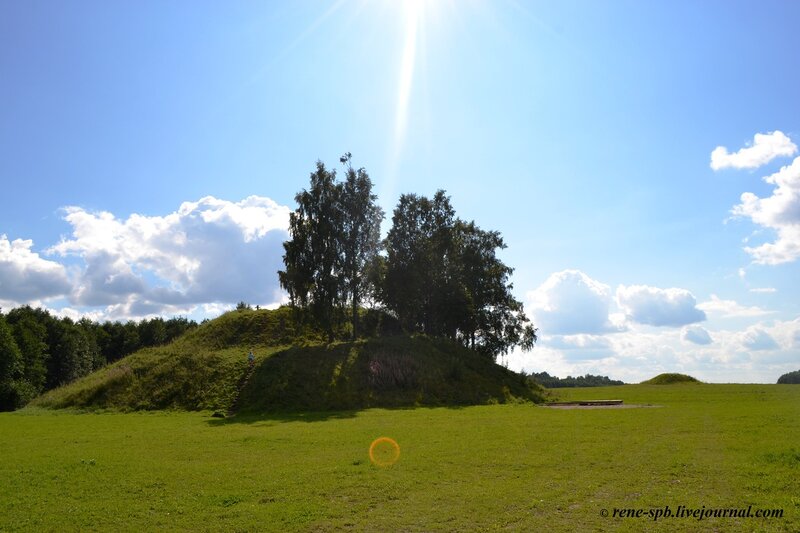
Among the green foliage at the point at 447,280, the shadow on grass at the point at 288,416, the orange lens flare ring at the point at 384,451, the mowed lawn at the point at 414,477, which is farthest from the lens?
the green foliage at the point at 447,280

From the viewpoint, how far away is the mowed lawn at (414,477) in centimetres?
1258

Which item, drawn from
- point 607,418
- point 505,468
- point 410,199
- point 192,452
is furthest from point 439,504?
point 410,199

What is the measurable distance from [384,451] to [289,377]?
97.4 feet

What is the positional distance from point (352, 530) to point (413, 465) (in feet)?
23.3

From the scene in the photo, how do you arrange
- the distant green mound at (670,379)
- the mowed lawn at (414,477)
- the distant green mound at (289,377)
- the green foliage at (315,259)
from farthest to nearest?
the distant green mound at (670,379) < the green foliage at (315,259) < the distant green mound at (289,377) < the mowed lawn at (414,477)

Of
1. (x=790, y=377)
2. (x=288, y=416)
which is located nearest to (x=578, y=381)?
A: (x=790, y=377)

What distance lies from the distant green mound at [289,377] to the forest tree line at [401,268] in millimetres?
6238

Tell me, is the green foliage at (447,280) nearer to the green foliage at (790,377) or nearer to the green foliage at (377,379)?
the green foliage at (377,379)

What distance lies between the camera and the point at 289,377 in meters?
49.7

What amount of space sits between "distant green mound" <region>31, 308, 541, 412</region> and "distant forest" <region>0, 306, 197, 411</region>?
94.4 feet

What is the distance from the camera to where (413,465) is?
1869 centimetres

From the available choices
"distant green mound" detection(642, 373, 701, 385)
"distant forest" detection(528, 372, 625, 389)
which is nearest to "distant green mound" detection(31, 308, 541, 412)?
"distant green mound" detection(642, 373, 701, 385)

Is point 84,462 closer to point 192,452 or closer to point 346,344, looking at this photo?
point 192,452

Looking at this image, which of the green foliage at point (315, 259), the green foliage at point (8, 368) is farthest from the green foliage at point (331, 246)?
the green foliage at point (8, 368)
